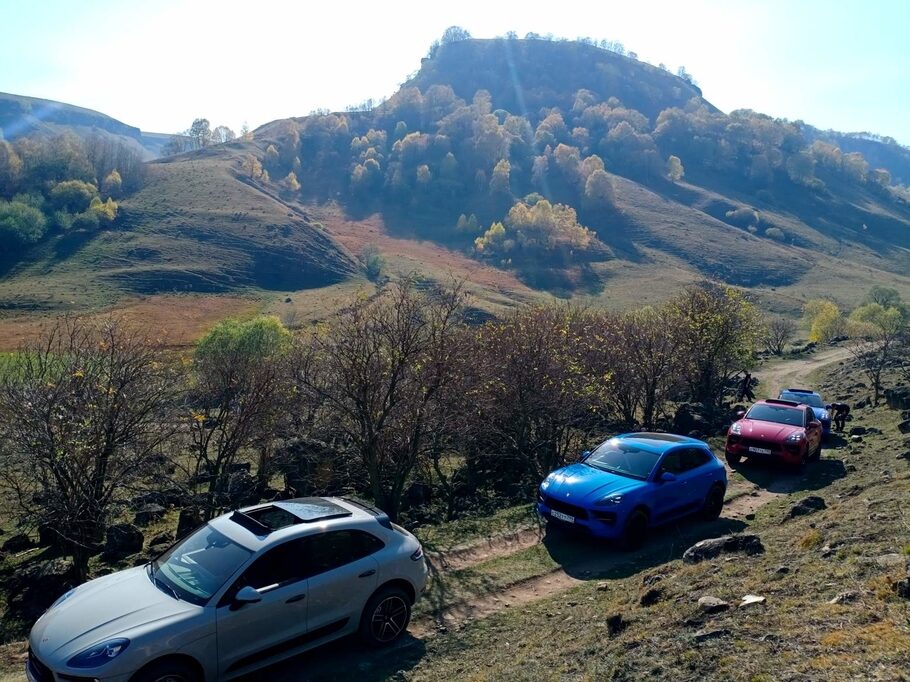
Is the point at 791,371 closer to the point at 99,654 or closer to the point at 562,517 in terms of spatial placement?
the point at 562,517

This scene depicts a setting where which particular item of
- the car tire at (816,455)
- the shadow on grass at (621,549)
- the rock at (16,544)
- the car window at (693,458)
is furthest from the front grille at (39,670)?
the car tire at (816,455)

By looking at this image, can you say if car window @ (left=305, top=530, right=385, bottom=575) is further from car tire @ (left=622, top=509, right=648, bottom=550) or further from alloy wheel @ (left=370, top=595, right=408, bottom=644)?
car tire @ (left=622, top=509, right=648, bottom=550)

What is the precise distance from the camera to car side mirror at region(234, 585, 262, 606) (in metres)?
5.98

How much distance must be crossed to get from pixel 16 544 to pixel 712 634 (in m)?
14.1

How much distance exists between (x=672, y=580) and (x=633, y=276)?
10878 cm

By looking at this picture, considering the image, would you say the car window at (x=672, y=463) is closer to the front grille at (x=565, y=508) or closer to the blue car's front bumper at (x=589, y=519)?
the blue car's front bumper at (x=589, y=519)

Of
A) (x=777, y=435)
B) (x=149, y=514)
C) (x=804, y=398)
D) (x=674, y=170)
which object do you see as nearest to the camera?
(x=777, y=435)

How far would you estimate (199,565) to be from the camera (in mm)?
6492

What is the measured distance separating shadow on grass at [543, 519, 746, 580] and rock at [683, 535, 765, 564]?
1178mm

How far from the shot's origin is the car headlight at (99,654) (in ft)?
17.5

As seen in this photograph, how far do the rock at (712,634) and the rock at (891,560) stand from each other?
207 centimetres

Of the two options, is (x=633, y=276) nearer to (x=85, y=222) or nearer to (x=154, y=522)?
(x=85, y=222)

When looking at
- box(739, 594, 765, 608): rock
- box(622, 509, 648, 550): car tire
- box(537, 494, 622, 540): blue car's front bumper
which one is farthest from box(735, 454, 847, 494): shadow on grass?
box(739, 594, 765, 608): rock

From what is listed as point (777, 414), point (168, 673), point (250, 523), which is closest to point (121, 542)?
point (250, 523)
